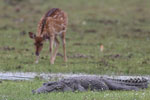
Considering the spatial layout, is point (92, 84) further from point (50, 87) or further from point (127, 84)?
point (50, 87)

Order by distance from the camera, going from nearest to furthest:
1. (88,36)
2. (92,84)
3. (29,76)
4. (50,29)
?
(92,84) → (29,76) → (50,29) → (88,36)

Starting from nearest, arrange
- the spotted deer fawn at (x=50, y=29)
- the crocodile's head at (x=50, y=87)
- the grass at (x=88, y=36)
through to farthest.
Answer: the crocodile's head at (x=50, y=87), the grass at (x=88, y=36), the spotted deer fawn at (x=50, y=29)

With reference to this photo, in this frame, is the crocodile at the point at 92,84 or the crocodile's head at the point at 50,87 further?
the crocodile at the point at 92,84

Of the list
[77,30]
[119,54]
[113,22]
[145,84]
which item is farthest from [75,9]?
[145,84]

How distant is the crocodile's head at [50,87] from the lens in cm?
1091

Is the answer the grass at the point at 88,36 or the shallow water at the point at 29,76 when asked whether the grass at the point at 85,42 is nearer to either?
the grass at the point at 88,36

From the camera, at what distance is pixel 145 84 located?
12.0m

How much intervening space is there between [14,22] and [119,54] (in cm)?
1149

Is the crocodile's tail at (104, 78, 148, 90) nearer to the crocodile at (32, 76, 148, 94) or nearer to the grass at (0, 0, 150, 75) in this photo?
the crocodile at (32, 76, 148, 94)

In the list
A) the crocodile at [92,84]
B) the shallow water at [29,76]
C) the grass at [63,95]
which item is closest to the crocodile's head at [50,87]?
the crocodile at [92,84]

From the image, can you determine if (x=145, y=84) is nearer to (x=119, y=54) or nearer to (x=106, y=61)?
(x=106, y=61)

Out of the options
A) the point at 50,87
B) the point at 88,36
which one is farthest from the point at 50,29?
the point at 88,36

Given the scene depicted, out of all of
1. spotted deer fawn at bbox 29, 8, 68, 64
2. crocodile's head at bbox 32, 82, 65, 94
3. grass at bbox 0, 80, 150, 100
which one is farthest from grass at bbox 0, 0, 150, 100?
spotted deer fawn at bbox 29, 8, 68, 64

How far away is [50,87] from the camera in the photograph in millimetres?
11117
